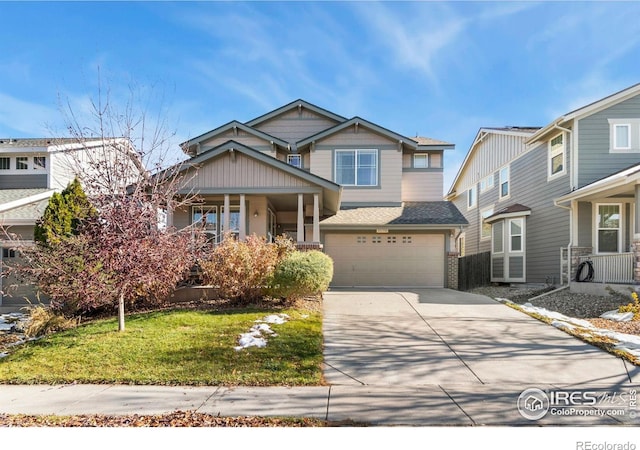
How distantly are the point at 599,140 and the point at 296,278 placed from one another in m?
12.3

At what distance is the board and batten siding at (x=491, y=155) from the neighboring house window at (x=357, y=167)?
23.2 feet

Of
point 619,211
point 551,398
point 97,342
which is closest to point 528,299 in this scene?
point 619,211

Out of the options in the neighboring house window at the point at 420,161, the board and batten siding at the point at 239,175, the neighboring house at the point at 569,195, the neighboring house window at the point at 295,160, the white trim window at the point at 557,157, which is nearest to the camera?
the board and batten siding at the point at 239,175

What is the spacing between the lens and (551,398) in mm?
4980

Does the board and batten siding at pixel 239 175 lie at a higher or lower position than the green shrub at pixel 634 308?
higher

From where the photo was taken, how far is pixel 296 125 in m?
18.3

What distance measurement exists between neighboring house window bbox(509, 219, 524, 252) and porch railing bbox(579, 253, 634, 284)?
14.0 ft

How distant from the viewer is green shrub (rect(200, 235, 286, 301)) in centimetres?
963

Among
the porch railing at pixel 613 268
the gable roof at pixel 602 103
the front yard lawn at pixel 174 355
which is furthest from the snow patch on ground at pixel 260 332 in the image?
the gable roof at pixel 602 103

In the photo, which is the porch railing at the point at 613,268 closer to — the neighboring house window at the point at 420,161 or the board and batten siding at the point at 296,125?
the neighboring house window at the point at 420,161

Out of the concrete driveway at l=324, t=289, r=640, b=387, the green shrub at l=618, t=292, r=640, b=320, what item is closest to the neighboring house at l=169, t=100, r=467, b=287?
the concrete driveway at l=324, t=289, r=640, b=387

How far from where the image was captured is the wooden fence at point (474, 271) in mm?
17422

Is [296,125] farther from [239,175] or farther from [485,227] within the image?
[485,227]

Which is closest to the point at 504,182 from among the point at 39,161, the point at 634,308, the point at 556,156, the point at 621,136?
the point at 556,156
